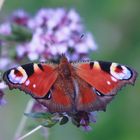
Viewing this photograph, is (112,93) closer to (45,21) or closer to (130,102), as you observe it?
(45,21)

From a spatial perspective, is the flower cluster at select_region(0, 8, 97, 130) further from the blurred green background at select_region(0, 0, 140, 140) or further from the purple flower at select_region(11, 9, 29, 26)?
the blurred green background at select_region(0, 0, 140, 140)

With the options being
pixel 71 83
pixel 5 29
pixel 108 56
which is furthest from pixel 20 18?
pixel 108 56

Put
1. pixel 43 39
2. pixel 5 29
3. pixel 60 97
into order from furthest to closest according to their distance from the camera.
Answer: pixel 5 29 < pixel 43 39 < pixel 60 97

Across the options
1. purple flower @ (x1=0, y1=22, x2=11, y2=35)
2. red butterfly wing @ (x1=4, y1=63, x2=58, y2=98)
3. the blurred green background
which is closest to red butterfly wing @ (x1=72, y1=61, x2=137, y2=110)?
red butterfly wing @ (x1=4, y1=63, x2=58, y2=98)

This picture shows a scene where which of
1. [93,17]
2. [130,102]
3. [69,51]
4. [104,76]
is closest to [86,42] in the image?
[69,51]

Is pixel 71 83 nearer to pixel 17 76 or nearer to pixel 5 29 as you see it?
pixel 17 76

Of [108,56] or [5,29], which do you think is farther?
[108,56]

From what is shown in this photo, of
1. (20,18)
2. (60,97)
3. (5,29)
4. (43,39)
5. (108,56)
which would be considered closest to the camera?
(60,97)

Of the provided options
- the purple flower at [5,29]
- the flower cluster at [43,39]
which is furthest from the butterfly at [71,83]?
the purple flower at [5,29]
